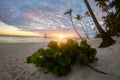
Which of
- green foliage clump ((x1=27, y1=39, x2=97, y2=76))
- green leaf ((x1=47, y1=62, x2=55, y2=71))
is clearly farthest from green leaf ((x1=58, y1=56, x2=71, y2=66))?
green leaf ((x1=47, y1=62, x2=55, y2=71))

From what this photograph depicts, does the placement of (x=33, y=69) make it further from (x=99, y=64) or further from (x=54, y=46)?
(x=99, y=64)

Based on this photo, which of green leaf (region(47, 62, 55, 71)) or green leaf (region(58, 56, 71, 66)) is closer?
green leaf (region(58, 56, 71, 66))

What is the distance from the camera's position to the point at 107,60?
630cm

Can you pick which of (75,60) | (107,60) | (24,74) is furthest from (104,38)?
(24,74)

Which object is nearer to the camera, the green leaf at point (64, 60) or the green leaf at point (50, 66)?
the green leaf at point (64, 60)

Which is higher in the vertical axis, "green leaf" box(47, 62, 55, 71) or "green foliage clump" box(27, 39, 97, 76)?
"green foliage clump" box(27, 39, 97, 76)

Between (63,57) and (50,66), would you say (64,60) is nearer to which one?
(63,57)

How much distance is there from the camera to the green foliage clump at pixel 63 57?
5.48m

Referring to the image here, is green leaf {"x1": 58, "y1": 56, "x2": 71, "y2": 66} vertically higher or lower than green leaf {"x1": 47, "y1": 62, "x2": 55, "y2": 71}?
higher

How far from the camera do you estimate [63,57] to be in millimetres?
5602

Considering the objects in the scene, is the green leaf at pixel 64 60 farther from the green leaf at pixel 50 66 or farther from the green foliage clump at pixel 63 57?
the green leaf at pixel 50 66

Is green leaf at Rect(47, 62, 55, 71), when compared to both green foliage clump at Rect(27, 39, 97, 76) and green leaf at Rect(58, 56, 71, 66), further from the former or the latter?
green leaf at Rect(58, 56, 71, 66)

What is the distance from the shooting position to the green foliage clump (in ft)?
18.0

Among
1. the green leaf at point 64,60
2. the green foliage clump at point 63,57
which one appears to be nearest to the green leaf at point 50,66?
the green foliage clump at point 63,57
